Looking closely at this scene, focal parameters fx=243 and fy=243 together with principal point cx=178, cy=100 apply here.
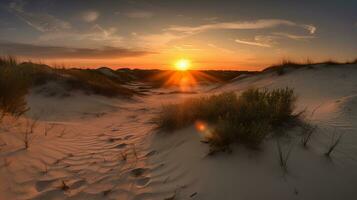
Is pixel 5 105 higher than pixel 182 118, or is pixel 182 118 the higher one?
pixel 5 105

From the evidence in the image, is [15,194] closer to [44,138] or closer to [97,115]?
[44,138]

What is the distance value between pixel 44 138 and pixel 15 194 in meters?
2.41

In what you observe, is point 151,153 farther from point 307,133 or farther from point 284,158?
point 307,133

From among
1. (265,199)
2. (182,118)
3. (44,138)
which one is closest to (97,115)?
(44,138)

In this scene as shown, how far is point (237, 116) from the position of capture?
4.13m

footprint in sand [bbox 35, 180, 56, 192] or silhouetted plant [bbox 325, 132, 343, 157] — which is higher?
silhouetted plant [bbox 325, 132, 343, 157]

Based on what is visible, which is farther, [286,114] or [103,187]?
[286,114]

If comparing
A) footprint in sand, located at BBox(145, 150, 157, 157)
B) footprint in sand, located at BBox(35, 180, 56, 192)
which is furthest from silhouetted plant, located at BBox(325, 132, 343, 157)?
footprint in sand, located at BBox(35, 180, 56, 192)

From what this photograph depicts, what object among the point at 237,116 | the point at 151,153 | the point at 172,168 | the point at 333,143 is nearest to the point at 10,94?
the point at 151,153

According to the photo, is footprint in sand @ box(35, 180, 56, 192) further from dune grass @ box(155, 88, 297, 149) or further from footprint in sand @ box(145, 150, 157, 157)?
dune grass @ box(155, 88, 297, 149)

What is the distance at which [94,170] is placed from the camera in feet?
13.3

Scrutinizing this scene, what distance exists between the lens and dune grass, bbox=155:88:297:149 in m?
3.68

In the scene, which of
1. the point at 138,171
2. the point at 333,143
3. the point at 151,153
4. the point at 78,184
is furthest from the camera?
the point at 151,153

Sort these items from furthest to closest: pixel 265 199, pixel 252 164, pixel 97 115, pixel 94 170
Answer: pixel 97 115 → pixel 94 170 → pixel 252 164 → pixel 265 199
